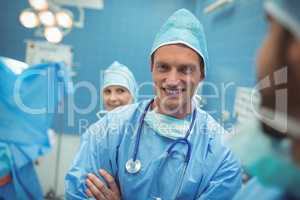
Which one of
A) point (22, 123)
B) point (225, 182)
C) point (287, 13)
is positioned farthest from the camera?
point (22, 123)

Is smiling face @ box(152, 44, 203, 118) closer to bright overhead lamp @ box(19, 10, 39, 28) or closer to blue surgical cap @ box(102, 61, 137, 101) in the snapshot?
blue surgical cap @ box(102, 61, 137, 101)

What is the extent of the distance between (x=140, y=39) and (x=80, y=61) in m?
0.59

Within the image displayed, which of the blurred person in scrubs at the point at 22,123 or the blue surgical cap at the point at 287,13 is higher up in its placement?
the blue surgical cap at the point at 287,13

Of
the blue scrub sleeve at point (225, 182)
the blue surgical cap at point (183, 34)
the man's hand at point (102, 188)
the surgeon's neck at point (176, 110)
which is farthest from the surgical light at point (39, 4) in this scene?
the blue scrub sleeve at point (225, 182)

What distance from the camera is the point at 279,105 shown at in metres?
0.52

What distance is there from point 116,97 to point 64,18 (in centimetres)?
121

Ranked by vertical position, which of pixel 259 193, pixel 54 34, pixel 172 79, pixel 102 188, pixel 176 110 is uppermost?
pixel 54 34

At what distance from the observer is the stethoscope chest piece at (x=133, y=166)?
3.66ft

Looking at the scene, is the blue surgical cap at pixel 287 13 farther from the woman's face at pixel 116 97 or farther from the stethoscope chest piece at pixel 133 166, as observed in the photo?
the woman's face at pixel 116 97

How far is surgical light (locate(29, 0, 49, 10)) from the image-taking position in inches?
117

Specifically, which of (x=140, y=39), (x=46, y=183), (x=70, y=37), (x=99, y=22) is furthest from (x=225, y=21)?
(x=46, y=183)

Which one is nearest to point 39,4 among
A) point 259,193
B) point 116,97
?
point 116,97

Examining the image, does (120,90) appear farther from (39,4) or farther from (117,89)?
(39,4)

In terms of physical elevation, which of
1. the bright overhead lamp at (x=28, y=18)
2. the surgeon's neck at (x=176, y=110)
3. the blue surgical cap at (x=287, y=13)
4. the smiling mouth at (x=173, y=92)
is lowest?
the surgeon's neck at (x=176, y=110)
